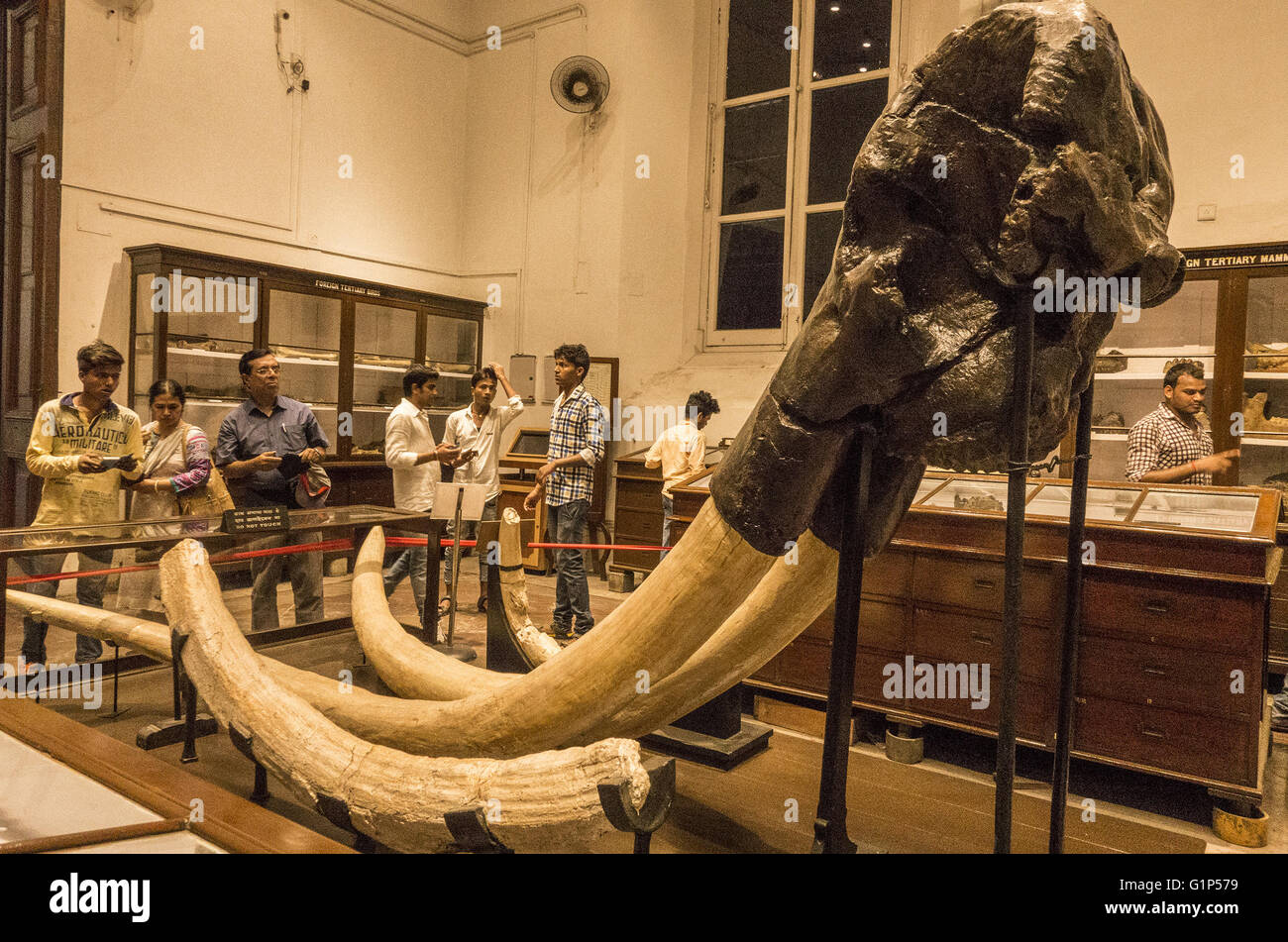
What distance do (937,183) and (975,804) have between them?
1905 millimetres

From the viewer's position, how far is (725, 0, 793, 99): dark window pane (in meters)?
8.84

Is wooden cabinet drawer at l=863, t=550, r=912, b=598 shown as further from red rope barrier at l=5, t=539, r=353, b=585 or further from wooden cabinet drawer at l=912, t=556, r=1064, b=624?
red rope barrier at l=5, t=539, r=353, b=585

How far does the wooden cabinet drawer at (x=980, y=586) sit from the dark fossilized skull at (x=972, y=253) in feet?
7.56

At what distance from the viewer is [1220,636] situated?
2873 mm

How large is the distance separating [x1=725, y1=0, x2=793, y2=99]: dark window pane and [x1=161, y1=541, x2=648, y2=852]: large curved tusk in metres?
8.63

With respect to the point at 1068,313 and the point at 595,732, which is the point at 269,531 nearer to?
the point at 595,732

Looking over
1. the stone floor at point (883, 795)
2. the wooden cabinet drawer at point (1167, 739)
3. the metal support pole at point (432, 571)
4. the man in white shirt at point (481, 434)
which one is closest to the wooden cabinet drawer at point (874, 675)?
the stone floor at point (883, 795)

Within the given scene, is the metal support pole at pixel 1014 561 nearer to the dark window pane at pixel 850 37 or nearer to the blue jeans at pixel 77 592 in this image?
the blue jeans at pixel 77 592

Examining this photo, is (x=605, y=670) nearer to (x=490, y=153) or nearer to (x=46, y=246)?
(x=46, y=246)

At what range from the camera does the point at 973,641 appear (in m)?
3.30

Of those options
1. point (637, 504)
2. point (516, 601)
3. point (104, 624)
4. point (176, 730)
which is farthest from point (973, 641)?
point (637, 504)

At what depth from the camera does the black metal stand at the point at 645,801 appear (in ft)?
3.76

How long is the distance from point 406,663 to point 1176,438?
4346mm

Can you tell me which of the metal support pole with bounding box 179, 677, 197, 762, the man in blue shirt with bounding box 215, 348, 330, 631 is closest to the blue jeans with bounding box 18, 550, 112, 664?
the man in blue shirt with bounding box 215, 348, 330, 631
